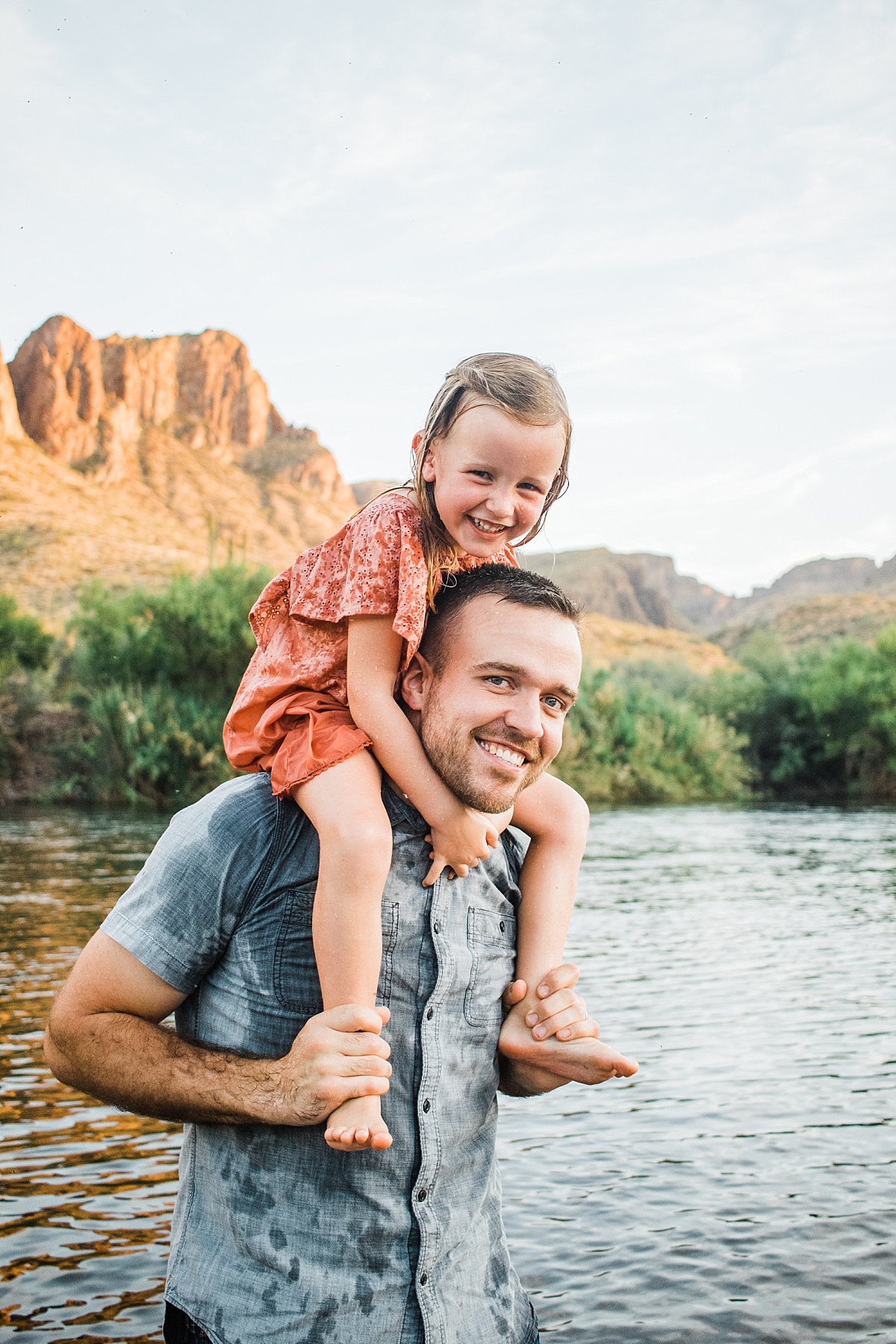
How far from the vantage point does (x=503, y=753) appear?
7.00 feet

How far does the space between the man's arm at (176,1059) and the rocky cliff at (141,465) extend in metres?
51.9

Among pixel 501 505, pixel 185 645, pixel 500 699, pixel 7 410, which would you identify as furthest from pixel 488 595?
pixel 7 410

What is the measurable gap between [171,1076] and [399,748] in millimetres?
659

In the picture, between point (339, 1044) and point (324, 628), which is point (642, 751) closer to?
point (324, 628)

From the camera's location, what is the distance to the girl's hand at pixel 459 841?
2104 millimetres

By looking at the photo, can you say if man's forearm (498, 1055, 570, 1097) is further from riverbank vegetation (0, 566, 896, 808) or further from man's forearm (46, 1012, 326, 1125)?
riverbank vegetation (0, 566, 896, 808)

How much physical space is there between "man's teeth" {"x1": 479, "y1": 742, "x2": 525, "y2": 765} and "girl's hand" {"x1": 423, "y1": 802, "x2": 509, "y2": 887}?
0.10m

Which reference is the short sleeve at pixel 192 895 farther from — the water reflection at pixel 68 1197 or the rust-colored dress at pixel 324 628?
the water reflection at pixel 68 1197

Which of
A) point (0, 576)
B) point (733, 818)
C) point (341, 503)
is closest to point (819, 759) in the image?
point (733, 818)

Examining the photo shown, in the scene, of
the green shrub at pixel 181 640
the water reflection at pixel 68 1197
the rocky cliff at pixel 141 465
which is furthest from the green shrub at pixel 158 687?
the water reflection at pixel 68 1197

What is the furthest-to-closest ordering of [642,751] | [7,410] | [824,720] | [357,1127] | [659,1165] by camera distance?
1. [7,410]
2. [824,720]
3. [642,751]
4. [659,1165]
5. [357,1127]

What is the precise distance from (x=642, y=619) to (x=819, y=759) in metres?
90.0

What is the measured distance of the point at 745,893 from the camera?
16688 mm

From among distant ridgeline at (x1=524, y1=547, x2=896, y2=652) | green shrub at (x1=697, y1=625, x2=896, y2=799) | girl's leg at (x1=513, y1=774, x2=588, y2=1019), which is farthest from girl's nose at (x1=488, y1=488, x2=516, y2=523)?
distant ridgeline at (x1=524, y1=547, x2=896, y2=652)
